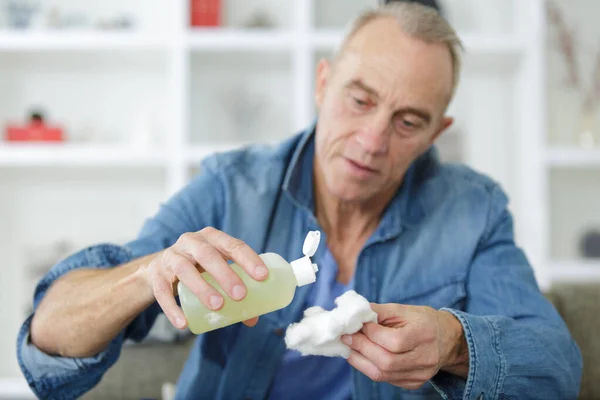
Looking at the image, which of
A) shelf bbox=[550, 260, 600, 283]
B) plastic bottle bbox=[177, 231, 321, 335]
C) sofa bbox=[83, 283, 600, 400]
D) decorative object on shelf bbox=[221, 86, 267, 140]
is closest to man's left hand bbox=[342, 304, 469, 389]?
plastic bottle bbox=[177, 231, 321, 335]

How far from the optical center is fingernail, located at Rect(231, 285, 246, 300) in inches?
29.8

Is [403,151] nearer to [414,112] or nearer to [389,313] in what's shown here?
[414,112]

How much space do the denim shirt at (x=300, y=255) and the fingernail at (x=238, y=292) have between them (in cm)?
38

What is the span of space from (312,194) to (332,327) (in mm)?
530

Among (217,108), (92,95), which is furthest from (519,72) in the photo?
(92,95)

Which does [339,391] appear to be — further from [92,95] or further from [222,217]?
[92,95]

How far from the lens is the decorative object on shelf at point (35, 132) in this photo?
267 centimetres

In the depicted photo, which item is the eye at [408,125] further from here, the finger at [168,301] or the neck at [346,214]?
the finger at [168,301]

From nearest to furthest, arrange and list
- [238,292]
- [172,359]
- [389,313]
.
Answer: [238,292] → [389,313] → [172,359]

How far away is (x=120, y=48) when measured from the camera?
2.64 metres

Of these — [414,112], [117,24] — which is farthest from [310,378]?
[117,24]

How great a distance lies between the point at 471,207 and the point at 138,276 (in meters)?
0.73

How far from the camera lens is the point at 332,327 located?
80 cm

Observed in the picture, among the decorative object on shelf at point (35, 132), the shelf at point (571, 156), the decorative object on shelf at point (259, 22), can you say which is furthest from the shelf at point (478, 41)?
the decorative object on shelf at point (35, 132)
